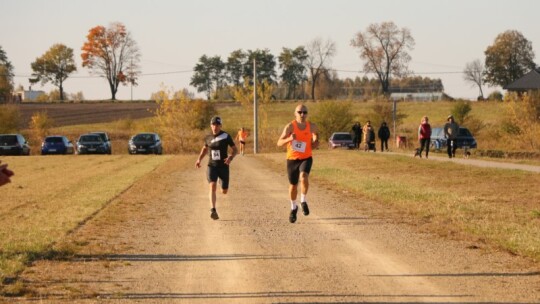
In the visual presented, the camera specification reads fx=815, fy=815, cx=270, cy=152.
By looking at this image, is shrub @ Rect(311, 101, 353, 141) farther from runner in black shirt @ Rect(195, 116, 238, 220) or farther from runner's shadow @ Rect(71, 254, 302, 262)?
runner's shadow @ Rect(71, 254, 302, 262)

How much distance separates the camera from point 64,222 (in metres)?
14.8

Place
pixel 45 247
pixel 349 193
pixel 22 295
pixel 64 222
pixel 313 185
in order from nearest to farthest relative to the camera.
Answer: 1. pixel 22 295
2. pixel 45 247
3. pixel 64 222
4. pixel 349 193
5. pixel 313 185

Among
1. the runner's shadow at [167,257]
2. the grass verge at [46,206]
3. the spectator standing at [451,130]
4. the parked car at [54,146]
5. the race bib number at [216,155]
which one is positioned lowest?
the parked car at [54,146]

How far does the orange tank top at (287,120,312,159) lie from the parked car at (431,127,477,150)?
34870 mm

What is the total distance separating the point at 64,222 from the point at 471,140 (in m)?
38.3

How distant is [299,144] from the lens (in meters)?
13.7

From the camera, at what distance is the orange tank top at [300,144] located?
1357cm

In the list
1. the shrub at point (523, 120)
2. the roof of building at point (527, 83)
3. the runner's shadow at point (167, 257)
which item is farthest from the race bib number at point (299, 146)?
the roof of building at point (527, 83)

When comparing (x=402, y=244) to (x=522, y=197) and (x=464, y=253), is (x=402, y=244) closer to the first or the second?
(x=464, y=253)

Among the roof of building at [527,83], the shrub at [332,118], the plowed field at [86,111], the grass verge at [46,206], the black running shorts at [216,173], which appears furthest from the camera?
the plowed field at [86,111]

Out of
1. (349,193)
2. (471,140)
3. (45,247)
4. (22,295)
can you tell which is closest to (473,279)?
(22,295)

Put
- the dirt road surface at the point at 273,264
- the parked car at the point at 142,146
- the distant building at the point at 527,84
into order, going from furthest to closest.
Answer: the distant building at the point at 527,84, the parked car at the point at 142,146, the dirt road surface at the point at 273,264

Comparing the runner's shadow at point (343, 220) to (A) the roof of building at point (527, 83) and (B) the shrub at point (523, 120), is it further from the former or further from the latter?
(A) the roof of building at point (527, 83)

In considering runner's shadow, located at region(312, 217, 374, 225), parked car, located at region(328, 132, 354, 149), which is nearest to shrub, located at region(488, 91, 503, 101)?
parked car, located at region(328, 132, 354, 149)
